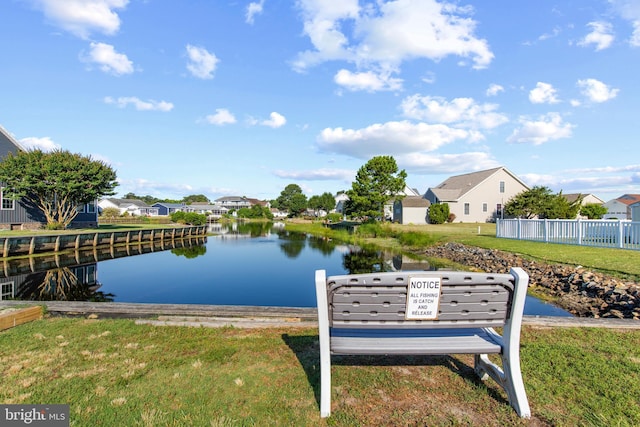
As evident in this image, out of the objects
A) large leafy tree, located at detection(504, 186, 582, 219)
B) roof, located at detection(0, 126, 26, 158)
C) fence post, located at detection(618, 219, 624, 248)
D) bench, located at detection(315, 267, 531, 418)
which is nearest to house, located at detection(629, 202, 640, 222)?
fence post, located at detection(618, 219, 624, 248)

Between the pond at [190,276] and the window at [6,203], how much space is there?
10917mm

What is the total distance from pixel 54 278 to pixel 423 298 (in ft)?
47.9

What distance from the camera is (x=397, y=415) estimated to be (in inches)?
101

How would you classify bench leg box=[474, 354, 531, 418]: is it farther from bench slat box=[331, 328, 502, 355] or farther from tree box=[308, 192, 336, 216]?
tree box=[308, 192, 336, 216]

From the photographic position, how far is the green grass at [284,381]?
2.53 metres

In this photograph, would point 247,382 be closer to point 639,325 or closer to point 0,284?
point 639,325

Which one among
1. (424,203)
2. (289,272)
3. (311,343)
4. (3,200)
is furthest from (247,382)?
(424,203)

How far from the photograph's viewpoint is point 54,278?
492 inches

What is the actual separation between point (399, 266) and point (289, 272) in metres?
5.18

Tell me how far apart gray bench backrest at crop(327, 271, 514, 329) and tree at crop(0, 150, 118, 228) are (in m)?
30.7

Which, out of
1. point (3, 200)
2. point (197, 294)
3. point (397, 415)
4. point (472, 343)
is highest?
point (3, 200)

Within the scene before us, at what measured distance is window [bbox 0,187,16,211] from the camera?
2522cm

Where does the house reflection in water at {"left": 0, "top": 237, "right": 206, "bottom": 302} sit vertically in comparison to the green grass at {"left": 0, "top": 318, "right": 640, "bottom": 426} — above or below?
below

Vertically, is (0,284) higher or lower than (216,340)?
lower
